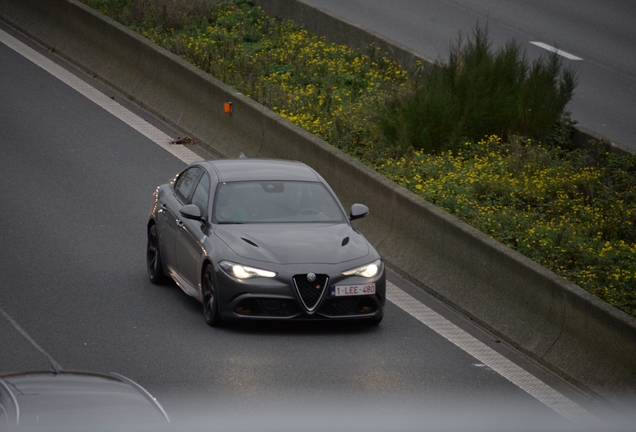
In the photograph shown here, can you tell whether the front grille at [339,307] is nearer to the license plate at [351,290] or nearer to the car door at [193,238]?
the license plate at [351,290]

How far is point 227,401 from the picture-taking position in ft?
30.3

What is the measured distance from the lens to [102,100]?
2155 cm

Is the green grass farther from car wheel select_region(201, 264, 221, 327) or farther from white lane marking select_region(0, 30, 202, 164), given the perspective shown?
car wheel select_region(201, 264, 221, 327)

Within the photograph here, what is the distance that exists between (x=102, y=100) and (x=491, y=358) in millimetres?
12565

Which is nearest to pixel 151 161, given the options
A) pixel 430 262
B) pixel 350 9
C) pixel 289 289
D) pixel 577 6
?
pixel 430 262

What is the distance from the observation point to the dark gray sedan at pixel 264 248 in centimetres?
1097

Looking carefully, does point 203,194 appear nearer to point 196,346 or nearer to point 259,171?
point 259,171

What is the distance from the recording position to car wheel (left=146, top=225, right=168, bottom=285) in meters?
12.8

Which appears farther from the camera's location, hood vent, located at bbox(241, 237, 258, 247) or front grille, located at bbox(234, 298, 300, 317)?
hood vent, located at bbox(241, 237, 258, 247)

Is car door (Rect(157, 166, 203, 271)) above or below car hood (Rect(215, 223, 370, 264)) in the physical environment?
below

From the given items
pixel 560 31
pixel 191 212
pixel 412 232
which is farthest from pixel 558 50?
pixel 191 212

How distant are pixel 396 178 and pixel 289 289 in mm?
5423

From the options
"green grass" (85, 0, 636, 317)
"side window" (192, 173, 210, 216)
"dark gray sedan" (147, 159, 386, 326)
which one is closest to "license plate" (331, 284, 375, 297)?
"dark gray sedan" (147, 159, 386, 326)

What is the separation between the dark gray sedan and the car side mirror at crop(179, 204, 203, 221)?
0.01m
